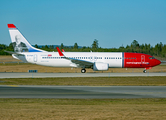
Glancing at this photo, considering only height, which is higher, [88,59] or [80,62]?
[88,59]

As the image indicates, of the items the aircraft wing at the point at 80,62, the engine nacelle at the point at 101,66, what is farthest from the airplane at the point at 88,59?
the engine nacelle at the point at 101,66

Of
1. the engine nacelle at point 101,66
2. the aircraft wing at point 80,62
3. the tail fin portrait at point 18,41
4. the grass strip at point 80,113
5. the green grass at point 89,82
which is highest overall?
the tail fin portrait at point 18,41

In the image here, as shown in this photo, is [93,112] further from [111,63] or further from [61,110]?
[111,63]

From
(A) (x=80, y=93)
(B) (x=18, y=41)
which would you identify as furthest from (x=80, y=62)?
(A) (x=80, y=93)

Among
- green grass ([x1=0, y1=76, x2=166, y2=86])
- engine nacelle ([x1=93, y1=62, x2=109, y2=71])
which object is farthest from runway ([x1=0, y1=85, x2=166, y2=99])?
engine nacelle ([x1=93, y1=62, x2=109, y2=71])

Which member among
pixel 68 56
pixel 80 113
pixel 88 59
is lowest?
pixel 80 113

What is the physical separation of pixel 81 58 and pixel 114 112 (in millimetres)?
30184

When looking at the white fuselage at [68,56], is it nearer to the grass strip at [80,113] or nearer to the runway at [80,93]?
the runway at [80,93]

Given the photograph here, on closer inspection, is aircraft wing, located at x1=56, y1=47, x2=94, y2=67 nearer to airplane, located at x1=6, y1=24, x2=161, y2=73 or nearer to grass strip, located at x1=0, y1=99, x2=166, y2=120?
airplane, located at x1=6, y1=24, x2=161, y2=73

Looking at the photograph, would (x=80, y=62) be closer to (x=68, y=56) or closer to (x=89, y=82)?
(x=68, y=56)

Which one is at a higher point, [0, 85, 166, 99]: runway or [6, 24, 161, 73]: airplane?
[6, 24, 161, 73]: airplane

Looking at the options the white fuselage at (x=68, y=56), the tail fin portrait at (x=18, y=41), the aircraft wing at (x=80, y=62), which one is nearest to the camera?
the aircraft wing at (x=80, y=62)

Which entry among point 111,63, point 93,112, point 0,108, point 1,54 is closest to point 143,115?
point 93,112

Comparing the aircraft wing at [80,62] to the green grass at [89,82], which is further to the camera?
the aircraft wing at [80,62]
